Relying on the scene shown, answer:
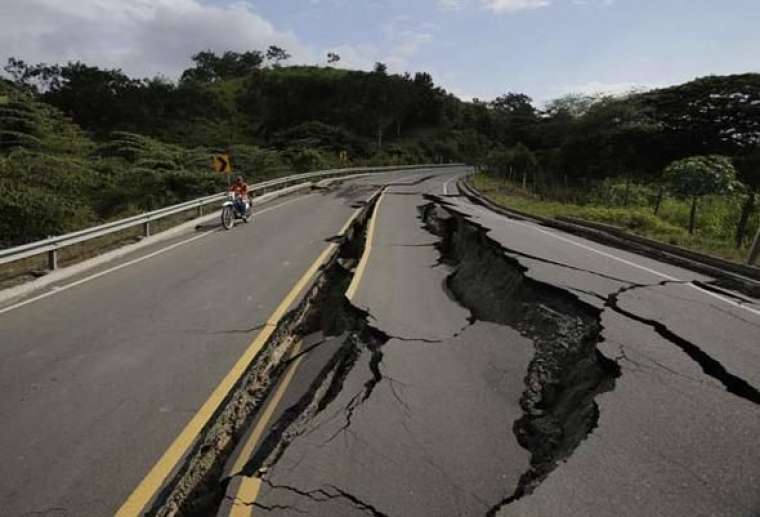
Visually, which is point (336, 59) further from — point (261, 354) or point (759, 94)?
point (261, 354)

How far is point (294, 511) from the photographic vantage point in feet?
10.1

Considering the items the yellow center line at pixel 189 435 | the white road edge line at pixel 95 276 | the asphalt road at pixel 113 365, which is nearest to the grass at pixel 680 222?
the asphalt road at pixel 113 365

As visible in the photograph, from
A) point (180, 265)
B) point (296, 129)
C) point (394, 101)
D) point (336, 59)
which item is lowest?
point (180, 265)

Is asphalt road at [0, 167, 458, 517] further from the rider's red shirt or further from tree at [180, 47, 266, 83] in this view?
tree at [180, 47, 266, 83]

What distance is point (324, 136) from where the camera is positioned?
64562mm

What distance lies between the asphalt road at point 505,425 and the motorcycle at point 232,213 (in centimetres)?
875

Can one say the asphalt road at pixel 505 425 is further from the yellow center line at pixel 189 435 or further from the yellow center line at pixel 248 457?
the yellow center line at pixel 189 435

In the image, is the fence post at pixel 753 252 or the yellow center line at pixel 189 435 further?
the fence post at pixel 753 252

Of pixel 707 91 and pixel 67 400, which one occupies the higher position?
pixel 707 91

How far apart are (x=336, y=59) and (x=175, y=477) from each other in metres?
118

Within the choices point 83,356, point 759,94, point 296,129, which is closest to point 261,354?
point 83,356

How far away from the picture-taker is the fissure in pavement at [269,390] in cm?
342

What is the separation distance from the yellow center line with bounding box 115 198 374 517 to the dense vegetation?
12.8 meters

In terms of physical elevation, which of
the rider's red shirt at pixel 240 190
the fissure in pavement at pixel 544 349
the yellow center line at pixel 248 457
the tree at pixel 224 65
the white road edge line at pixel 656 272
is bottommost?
the yellow center line at pixel 248 457
